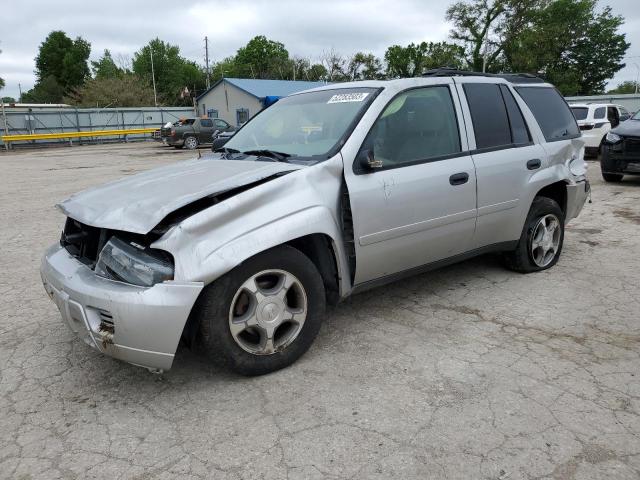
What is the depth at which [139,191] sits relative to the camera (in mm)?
3139

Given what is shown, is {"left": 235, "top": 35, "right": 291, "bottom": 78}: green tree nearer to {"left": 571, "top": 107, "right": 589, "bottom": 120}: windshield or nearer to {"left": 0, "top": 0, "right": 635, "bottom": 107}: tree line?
{"left": 0, "top": 0, "right": 635, "bottom": 107}: tree line

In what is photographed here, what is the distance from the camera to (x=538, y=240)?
15.6ft

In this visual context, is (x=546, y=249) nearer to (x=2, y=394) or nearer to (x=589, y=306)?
(x=589, y=306)

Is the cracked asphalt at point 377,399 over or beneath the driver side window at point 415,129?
beneath

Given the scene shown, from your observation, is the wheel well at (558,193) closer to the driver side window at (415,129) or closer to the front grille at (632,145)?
the driver side window at (415,129)

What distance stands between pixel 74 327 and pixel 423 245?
230 cm

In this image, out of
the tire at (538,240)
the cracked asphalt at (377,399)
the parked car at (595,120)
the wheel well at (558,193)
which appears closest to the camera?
the cracked asphalt at (377,399)

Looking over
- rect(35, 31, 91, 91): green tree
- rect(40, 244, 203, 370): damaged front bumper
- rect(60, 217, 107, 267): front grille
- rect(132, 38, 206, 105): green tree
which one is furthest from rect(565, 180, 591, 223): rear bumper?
rect(35, 31, 91, 91): green tree

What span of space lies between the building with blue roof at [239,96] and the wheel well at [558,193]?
33902 mm

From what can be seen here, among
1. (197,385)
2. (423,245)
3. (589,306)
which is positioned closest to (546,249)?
(589,306)

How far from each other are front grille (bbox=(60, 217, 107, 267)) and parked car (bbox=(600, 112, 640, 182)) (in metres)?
9.78

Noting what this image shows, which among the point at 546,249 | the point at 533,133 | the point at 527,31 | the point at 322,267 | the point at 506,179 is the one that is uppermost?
the point at 527,31

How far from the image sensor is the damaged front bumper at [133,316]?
2.57m

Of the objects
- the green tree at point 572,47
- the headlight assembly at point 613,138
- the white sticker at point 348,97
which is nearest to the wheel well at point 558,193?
the white sticker at point 348,97
